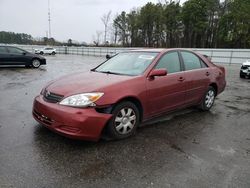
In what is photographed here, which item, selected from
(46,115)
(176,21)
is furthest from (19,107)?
(176,21)

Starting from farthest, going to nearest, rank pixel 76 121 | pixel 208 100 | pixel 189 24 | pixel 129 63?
pixel 189 24 → pixel 208 100 → pixel 129 63 → pixel 76 121

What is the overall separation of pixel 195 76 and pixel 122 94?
2125mm

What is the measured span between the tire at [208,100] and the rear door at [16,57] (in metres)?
11.6

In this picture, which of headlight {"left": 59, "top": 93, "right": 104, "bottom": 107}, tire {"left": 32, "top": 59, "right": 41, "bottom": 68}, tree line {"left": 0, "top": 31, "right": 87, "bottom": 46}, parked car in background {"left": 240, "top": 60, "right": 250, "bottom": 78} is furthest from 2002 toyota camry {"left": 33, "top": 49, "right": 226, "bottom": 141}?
tree line {"left": 0, "top": 31, "right": 87, "bottom": 46}

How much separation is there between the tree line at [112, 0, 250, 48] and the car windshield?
1309 inches

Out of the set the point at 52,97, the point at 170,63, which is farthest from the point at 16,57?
the point at 170,63

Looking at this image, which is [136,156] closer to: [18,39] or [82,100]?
[82,100]

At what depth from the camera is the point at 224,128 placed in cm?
453

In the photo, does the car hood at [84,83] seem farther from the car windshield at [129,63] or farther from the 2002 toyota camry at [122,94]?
the car windshield at [129,63]

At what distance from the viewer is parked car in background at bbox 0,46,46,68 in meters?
13.4

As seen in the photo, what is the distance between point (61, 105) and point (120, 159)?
1132 millimetres

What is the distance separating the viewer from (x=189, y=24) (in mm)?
41000

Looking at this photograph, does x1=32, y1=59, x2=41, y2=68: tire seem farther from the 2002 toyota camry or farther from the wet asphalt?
the 2002 toyota camry

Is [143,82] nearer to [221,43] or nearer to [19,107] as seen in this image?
[19,107]
